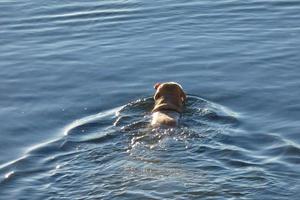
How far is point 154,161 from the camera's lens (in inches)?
431

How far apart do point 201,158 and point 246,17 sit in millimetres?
6929

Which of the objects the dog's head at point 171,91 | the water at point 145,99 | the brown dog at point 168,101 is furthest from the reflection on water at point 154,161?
the dog's head at point 171,91

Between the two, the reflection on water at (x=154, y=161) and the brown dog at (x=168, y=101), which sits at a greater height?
the brown dog at (x=168, y=101)

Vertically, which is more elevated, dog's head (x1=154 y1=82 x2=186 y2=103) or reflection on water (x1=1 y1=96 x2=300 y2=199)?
dog's head (x1=154 y1=82 x2=186 y2=103)

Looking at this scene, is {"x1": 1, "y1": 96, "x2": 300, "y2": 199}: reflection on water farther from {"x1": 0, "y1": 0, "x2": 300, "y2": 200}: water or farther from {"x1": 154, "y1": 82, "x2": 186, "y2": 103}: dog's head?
{"x1": 154, "y1": 82, "x2": 186, "y2": 103}: dog's head

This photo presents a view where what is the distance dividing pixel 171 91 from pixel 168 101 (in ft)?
0.66

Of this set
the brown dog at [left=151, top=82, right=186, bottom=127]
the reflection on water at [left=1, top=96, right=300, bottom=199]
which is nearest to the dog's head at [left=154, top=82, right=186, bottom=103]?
the brown dog at [left=151, top=82, right=186, bottom=127]

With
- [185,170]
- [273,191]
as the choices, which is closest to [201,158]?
[185,170]

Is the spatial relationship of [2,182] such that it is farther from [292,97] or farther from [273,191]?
[292,97]

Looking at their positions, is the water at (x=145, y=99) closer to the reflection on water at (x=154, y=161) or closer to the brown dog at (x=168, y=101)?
the reflection on water at (x=154, y=161)

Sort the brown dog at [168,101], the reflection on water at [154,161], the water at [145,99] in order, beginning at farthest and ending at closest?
the brown dog at [168,101]
the water at [145,99]
the reflection on water at [154,161]

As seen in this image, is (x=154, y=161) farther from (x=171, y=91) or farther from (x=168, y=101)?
(x=171, y=91)

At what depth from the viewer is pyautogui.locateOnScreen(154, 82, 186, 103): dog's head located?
43.5ft

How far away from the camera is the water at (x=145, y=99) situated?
416 inches
